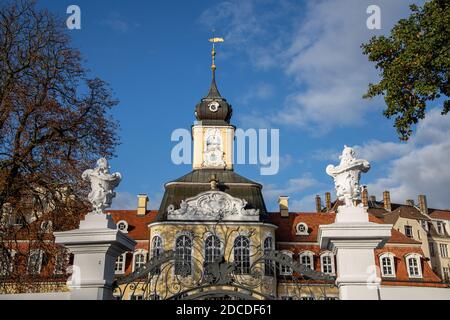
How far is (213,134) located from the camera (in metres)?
37.9

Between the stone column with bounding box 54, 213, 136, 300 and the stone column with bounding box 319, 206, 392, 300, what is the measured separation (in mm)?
3368

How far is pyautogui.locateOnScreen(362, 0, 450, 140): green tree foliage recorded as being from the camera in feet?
35.8

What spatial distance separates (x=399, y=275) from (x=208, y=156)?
49.9ft

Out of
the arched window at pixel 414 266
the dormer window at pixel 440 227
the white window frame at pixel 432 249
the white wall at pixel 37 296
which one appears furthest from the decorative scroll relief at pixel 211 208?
→ the dormer window at pixel 440 227

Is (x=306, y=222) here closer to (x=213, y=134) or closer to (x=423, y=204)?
(x=213, y=134)

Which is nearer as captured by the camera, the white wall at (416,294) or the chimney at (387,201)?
the white wall at (416,294)

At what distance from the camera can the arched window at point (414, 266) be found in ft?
102

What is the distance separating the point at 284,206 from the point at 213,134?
7645mm

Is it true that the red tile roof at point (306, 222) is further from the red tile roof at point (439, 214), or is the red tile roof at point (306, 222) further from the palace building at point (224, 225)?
the red tile roof at point (439, 214)

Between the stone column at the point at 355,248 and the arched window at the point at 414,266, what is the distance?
25.9 meters

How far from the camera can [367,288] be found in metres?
7.39

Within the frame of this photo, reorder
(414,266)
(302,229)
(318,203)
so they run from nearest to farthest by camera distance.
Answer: (414,266) < (302,229) < (318,203)

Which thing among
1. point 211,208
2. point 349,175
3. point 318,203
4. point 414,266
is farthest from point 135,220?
point 349,175
